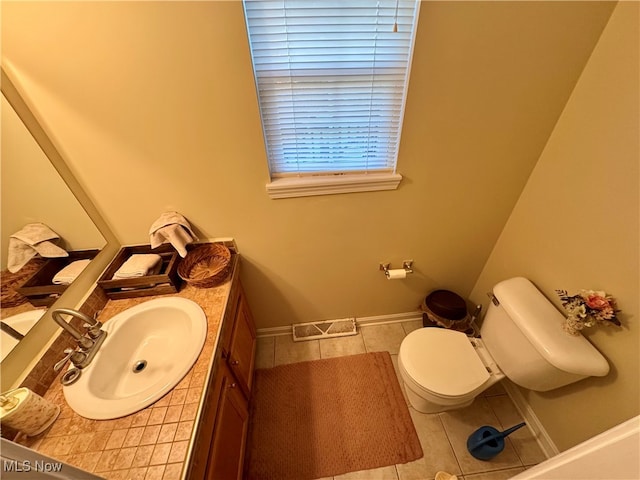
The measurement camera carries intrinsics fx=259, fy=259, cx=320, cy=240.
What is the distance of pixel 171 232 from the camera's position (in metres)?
1.17

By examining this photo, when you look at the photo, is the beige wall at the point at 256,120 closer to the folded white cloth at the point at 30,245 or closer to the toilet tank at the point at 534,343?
the folded white cloth at the point at 30,245

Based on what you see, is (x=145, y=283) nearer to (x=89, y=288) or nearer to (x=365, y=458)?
(x=89, y=288)

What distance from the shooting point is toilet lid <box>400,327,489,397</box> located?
1.18 m

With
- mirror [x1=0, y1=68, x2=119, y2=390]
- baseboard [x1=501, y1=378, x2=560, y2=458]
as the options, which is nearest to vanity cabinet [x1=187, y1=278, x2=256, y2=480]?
mirror [x1=0, y1=68, x2=119, y2=390]

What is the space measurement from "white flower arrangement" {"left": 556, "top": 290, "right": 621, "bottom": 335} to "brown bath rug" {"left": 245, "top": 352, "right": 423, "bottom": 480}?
3.07 ft

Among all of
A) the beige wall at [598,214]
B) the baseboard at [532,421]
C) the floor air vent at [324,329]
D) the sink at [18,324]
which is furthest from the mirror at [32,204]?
the baseboard at [532,421]

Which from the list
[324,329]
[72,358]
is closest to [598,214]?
[324,329]

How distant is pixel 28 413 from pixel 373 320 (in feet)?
5.52

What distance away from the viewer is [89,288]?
1.08m

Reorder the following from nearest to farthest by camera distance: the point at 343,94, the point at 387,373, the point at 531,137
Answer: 1. the point at 343,94
2. the point at 531,137
3. the point at 387,373

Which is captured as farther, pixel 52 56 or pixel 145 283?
pixel 145 283

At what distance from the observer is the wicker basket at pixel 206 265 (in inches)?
45.2

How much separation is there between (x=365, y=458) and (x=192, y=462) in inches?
37.6

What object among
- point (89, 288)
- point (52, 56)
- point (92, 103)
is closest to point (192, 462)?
point (89, 288)
